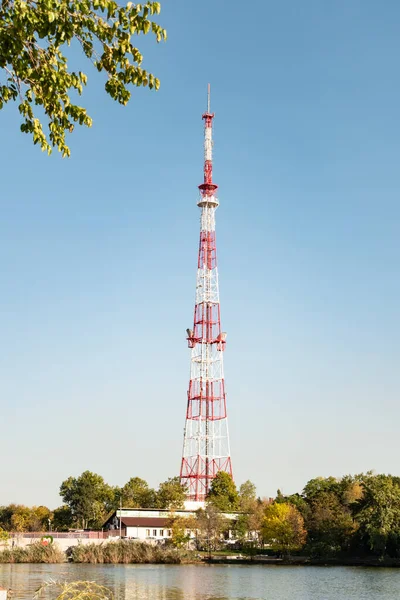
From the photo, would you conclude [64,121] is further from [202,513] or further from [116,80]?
[202,513]

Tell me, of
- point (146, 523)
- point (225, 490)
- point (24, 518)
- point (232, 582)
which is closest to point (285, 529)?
point (225, 490)

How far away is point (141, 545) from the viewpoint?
223 feet

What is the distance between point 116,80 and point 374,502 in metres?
56.9

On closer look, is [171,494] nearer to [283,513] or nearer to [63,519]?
[283,513]

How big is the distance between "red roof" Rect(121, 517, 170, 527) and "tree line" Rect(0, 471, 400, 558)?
2.29 m

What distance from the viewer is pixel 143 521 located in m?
79.7

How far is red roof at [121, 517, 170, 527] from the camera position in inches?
3098

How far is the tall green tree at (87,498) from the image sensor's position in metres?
99.9

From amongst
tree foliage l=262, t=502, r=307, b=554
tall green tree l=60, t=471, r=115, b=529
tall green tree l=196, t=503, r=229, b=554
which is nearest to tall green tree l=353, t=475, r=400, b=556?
tree foliage l=262, t=502, r=307, b=554

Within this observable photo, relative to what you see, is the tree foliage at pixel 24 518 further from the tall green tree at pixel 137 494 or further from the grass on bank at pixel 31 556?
the grass on bank at pixel 31 556

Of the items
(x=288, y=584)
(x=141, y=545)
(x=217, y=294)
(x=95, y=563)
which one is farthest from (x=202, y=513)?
(x=288, y=584)

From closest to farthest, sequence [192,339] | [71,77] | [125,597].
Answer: [71,77] < [125,597] < [192,339]

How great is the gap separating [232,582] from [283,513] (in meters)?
25.4

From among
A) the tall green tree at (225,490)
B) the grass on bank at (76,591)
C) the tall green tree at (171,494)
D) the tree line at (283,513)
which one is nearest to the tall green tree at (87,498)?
the tree line at (283,513)
